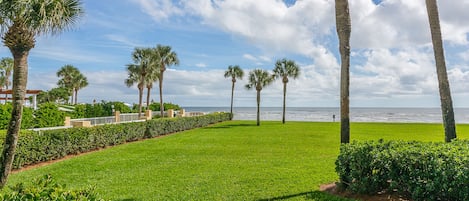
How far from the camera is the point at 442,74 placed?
6637 millimetres

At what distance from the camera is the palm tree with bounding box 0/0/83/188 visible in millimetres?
6543

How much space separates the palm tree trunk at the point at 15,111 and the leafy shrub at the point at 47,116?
1396 centimetres

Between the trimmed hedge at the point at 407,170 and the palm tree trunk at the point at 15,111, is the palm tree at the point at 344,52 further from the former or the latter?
the palm tree trunk at the point at 15,111

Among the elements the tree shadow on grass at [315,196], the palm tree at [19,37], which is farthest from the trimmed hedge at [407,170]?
the palm tree at [19,37]

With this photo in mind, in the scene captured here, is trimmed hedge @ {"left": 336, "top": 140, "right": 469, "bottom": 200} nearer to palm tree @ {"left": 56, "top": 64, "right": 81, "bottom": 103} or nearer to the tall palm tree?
the tall palm tree

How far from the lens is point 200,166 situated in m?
9.44

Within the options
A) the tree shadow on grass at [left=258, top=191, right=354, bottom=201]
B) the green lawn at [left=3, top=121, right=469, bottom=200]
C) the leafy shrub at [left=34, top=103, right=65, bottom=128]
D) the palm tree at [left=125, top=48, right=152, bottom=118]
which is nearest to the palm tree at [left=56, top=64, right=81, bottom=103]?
the palm tree at [left=125, top=48, right=152, bottom=118]

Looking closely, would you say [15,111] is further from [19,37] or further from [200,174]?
[200,174]

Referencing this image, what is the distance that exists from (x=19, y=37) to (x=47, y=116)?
598 inches

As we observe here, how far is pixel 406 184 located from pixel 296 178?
3182 mm

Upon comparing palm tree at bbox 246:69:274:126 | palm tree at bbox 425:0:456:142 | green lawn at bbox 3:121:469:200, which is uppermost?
palm tree at bbox 246:69:274:126

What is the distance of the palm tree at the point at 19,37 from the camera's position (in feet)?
21.5

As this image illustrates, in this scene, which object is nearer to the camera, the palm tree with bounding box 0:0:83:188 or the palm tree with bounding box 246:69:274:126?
the palm tree with bounding box 0:0:83:188

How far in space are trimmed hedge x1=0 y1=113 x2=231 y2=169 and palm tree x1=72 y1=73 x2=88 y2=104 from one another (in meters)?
31.1
